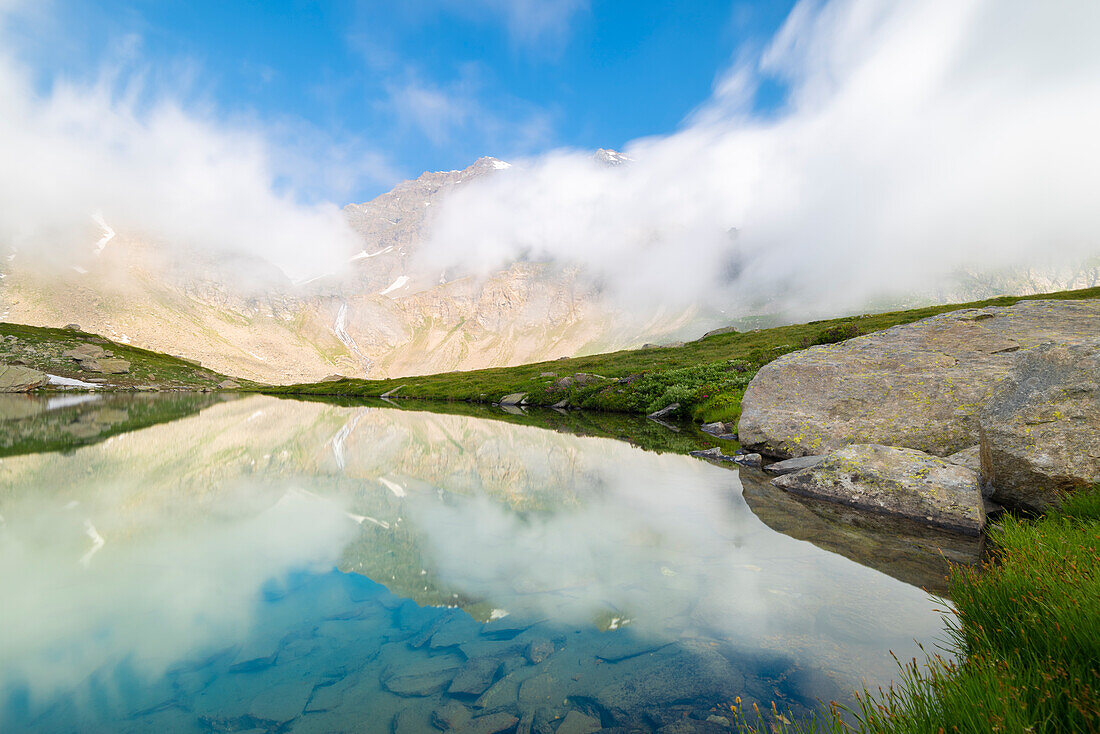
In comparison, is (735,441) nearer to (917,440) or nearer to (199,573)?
(917,440)

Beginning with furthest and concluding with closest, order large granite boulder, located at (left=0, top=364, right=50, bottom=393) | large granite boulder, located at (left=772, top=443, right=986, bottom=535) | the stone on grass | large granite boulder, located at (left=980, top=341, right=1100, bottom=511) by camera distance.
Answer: large granite boulder, located at (left=0, top=364, right=50, bottom=393) < the stone on grass < large granite boulder, located at (left=772, top=443, right=986, bottom=535) < large granite boulder, located at (left=980, top=341, right=1100, bottom=511)

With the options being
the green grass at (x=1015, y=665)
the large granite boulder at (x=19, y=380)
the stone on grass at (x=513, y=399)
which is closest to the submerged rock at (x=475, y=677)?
the green grass at (x=1015, y=665)

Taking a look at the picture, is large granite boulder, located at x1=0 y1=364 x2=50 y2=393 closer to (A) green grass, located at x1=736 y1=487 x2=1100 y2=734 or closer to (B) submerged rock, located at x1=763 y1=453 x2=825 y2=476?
(B) submerged rock, located at x1=763 y1=453 x2=825 y2=476

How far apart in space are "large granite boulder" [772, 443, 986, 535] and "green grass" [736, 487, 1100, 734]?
3506 millimetres

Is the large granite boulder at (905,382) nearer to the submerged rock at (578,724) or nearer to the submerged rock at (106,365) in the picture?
the submerged rock at (578,724)

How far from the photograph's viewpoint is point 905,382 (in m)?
14.9

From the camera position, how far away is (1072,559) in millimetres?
5078

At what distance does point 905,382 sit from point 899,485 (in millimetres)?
6019

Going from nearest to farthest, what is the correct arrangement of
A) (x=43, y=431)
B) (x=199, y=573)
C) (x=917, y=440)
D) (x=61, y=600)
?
(x=61, y=600) → (x=199, y=573) → (x=917, y=440) → (x=43, y=431)

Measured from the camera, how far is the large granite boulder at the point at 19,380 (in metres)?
81.9

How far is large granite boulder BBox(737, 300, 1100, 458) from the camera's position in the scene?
1344cm

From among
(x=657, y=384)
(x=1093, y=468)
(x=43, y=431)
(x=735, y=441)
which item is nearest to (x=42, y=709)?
(x=1093, y=468)

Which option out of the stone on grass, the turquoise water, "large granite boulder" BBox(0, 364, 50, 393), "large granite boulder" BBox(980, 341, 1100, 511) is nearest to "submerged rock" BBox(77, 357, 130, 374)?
"large granite boulder" BBox(0, 364, 50, 393)

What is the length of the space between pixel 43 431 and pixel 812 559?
125 feet
